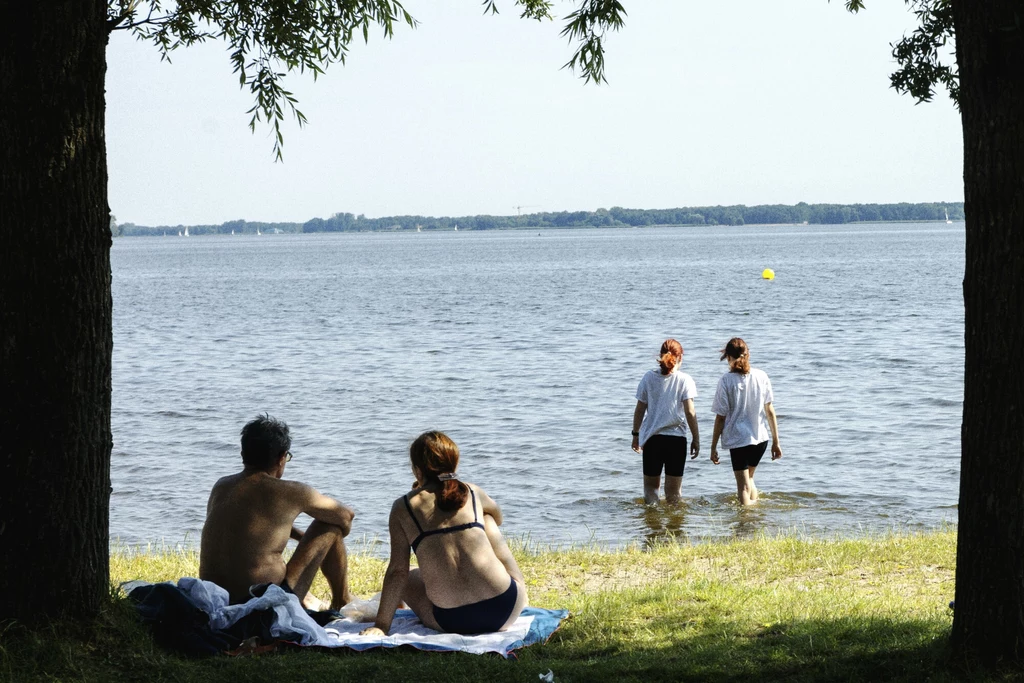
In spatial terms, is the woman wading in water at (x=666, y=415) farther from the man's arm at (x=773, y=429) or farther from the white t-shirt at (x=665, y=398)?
the man's arm at (x=773, y=429)

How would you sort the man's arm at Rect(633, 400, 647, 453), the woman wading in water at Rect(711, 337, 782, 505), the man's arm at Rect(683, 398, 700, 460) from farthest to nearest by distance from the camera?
the man's arm at Rect(633, 400, 647, 453) < the man's arm at Rect(683, 398, 700, 460) < the woman wading in water at Rect(711, 337, 782, 505)

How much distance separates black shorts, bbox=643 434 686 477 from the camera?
10.2 m

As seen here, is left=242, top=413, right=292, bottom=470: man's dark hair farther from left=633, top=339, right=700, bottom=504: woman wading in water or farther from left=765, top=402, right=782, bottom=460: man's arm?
left=765, top=402, right=782, bottom=460: man's arm

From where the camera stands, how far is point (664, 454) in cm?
1038

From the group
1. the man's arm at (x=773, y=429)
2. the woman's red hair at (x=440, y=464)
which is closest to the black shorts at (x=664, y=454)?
the man's arm at (x=773, y=429)

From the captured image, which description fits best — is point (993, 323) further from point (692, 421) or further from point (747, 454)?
point (747, 454)

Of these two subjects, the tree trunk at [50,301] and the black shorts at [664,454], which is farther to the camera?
the black shorts at [664,454]

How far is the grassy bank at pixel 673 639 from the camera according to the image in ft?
14.9

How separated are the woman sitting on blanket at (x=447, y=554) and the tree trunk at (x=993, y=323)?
7.25 ft

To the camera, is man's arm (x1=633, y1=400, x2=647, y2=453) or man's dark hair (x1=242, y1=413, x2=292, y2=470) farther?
man's arm (x1=633, y1=400, x2=647, y2=453)

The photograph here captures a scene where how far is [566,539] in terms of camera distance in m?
10.4

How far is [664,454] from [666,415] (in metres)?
0.57

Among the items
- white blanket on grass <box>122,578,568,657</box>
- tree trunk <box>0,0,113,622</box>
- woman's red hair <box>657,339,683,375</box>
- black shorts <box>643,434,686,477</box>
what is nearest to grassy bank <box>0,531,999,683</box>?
white blanket on grass <box>122,578,568,657</box>

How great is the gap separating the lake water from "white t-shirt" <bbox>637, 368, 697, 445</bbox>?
3.42ft
